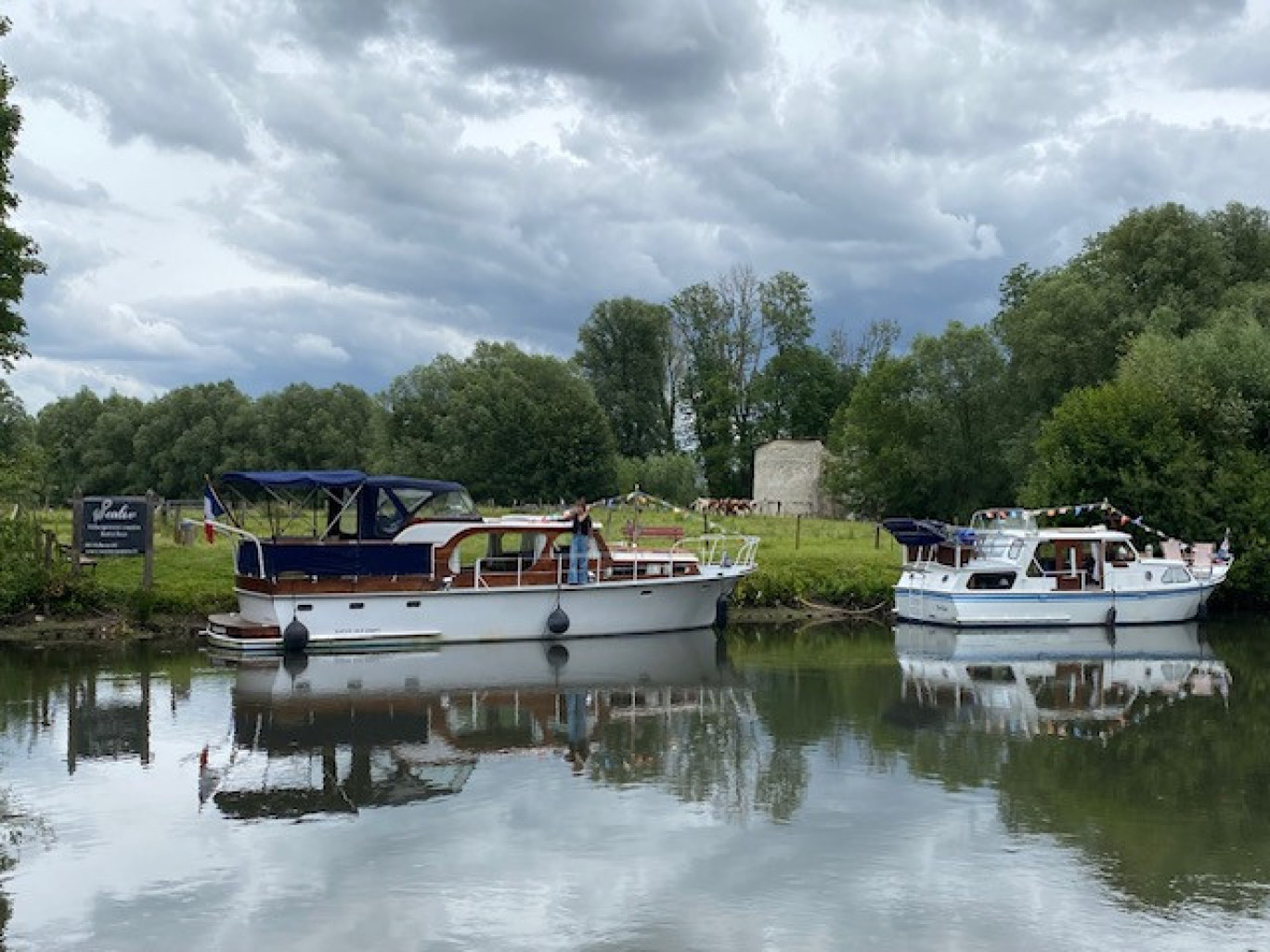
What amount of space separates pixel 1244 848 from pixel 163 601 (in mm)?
23116

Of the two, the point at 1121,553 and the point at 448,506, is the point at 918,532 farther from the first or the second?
the point at 448,506

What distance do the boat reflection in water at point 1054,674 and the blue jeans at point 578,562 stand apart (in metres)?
7.02

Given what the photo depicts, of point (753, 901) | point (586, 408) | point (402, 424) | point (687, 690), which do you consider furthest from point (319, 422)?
point (753, 901)

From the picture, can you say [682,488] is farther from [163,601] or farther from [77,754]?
[77,754]

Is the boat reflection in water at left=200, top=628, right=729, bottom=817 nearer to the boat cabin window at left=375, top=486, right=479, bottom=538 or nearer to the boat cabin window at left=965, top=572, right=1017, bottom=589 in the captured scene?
the boat cabin window at left=375, top=486, right=479, bottom=538

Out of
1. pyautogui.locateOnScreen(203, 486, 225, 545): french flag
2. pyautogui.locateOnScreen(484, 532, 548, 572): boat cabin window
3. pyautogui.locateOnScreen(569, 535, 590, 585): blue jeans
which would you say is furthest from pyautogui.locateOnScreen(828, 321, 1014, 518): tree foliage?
pyautogui.locateOnScreen(203, 486, 225, 545): french flag

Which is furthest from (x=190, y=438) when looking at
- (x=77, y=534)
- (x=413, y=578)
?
(x=413, y=578)

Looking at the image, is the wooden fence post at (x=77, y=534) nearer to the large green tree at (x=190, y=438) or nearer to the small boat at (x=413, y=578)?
the small boat at (x=413, y=578)

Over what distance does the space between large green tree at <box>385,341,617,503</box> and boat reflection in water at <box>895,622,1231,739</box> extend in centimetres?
3877

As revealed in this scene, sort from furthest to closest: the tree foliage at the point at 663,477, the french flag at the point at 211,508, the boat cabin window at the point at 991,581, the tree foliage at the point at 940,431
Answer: the tree foliage at the point at 663,477 → the tree foliage at the point at 940,431 → the boat cabin window at the point at 991,581 → the french flag at the point at 211,508

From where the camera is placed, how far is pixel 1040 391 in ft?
158

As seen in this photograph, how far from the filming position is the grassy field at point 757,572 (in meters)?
28.4

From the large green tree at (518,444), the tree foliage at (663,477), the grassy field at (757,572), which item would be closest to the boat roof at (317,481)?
the grassy field at (757,572)

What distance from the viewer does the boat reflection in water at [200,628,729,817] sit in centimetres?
1496
